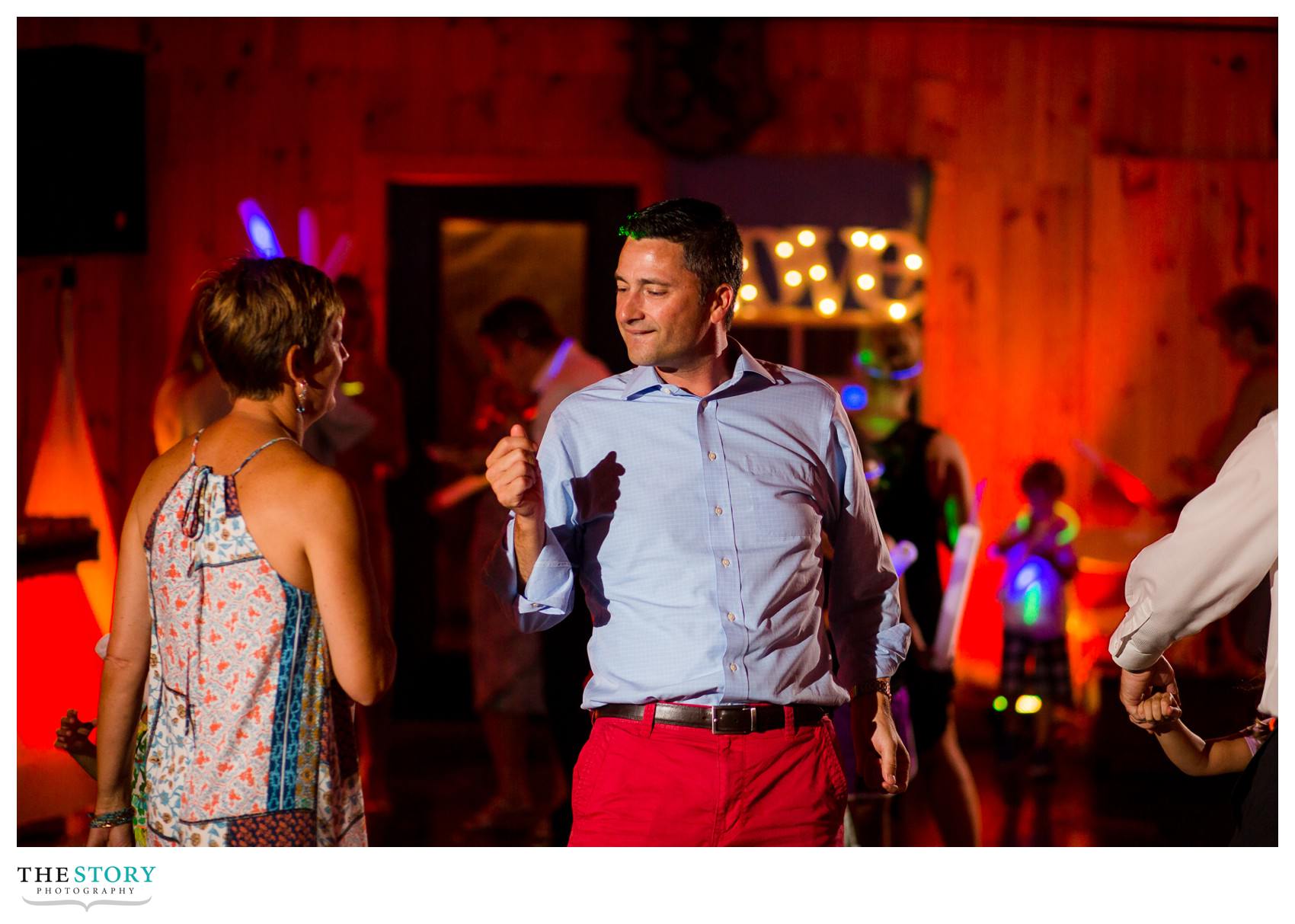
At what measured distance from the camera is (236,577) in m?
1.85

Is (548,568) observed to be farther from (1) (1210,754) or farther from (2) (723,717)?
(1) (1210,754)

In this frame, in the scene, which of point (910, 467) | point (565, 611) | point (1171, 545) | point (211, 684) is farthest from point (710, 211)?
point (910, 467)

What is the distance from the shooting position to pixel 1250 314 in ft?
14.0

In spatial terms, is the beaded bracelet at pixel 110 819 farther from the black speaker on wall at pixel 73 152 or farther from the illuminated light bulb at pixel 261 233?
the illuminated light bulb at pixel 261 233

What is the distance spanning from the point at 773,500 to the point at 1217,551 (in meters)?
0.65

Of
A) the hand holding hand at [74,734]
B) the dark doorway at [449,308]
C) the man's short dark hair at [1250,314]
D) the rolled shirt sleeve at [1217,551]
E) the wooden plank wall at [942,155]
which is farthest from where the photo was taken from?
the dark doorway at [449,308]

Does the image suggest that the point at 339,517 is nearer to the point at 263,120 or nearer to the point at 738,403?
the point at 738,403

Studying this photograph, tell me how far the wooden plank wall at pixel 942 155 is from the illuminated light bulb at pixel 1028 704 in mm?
1068

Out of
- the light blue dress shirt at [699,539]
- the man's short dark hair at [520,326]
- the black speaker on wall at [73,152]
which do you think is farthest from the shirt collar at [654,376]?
the black speaker on wall at [73,152]

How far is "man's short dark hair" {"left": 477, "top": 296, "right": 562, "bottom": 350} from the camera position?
13.6 ft

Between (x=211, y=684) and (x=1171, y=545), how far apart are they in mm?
1316

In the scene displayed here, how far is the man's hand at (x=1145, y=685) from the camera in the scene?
1.94 meters

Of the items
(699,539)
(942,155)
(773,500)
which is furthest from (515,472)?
(942,155)
